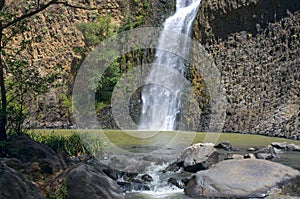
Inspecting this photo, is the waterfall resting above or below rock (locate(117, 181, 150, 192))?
above

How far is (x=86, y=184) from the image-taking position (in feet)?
22.2

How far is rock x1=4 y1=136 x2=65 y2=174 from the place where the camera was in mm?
8133

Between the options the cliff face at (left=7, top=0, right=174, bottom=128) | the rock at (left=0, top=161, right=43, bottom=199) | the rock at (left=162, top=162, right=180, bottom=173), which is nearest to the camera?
the rock at (left=0, top=161, right=43, bottom=199)

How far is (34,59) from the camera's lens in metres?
35.4

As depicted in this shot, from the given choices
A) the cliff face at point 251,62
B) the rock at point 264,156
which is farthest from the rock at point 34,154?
the cliff face at point 251,62

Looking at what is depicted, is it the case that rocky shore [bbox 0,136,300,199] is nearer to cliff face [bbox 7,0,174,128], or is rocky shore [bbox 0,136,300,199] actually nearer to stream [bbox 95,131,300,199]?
stream [bbox 95,131,300,199]

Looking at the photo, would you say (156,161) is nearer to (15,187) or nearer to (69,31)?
(15,187)

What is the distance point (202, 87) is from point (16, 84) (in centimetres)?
1863

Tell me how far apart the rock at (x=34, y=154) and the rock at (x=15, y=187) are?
151cm

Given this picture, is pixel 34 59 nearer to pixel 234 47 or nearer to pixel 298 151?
pixel 234 47

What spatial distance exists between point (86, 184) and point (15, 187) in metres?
1.18

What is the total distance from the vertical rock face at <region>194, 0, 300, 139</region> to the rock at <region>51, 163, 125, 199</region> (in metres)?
16.6

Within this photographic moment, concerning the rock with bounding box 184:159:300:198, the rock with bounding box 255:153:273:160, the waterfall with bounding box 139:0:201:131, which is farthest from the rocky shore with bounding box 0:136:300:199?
the waterfall with bounding box 139:0:201:131

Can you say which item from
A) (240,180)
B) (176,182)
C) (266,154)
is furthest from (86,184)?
(266,154)
